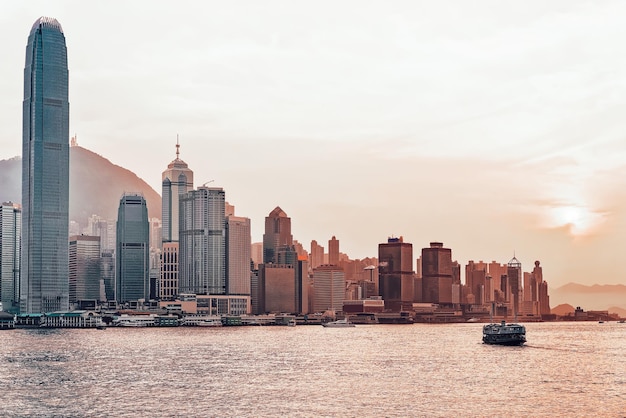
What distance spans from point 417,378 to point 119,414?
52712 mm

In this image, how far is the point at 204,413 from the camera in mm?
100562

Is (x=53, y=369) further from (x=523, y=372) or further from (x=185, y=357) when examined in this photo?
(x=523, y=372)

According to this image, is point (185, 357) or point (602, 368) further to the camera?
point (185, 357)

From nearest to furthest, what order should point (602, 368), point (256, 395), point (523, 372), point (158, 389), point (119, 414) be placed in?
point (119, 414) → point (256, 395) → point (158, 389) → point (523, 372) → point (602, 368)

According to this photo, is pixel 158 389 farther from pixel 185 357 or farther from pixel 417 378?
pixel 185 357

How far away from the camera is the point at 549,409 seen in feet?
342

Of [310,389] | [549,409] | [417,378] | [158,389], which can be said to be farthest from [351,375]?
[549,409]

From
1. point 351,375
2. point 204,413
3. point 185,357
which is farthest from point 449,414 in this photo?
point 185,357

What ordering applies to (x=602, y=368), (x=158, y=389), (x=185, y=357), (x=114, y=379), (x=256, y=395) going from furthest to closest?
(x=185, y=357) → (x=602, y=368) → (x=114, y=379) → (x=158, y=389) → (x=256, y=395)

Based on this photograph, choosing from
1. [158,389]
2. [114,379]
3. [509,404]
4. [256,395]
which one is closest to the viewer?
[509,404]

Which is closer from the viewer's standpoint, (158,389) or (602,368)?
(158,389)

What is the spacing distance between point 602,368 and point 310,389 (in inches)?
2451

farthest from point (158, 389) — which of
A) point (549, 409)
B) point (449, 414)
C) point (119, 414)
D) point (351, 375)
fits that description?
point (549, 409)

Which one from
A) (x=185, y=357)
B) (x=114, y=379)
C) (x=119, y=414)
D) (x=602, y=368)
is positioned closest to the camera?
(x=119, y=414)
